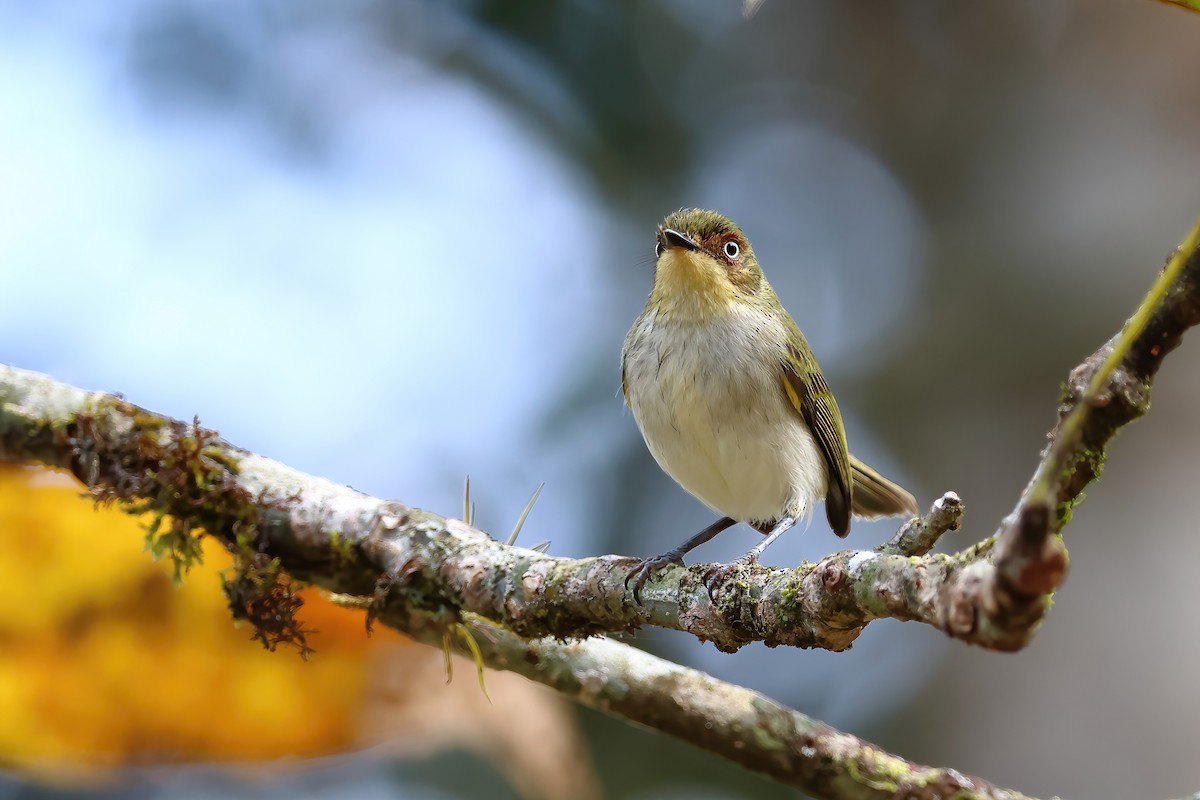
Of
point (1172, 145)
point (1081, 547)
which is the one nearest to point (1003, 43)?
point (1172, 145)

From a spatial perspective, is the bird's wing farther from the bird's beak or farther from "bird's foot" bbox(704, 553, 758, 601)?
"bird's foot" bbox(704, 553, 758, 601)

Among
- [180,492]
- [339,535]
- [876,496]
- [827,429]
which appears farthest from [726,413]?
[180,492]

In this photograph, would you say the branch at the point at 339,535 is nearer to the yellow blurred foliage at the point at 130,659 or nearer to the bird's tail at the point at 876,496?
the yellow blurred foliage at the point at 130,659

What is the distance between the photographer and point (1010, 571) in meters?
1.16

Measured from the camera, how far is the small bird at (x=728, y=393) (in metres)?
3.67

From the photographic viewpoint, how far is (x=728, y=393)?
366 cm

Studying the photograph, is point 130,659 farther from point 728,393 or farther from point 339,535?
point 728,393

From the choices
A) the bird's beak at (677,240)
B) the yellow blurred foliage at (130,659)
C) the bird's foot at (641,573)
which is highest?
the bird's beak at (677,240)

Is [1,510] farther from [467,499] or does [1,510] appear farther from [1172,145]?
[1172,145]

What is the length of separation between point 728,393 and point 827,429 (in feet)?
1.87

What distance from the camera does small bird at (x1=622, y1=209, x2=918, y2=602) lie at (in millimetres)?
3674

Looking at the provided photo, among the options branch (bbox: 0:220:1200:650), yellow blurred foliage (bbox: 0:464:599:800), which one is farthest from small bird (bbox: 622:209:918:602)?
yellow blurred foliage (bbox: 0:464:599:800)

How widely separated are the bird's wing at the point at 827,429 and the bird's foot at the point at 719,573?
5.15ft

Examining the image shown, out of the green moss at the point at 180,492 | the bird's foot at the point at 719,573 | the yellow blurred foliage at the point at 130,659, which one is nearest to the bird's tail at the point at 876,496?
the bird's foot at the point at 719,573
